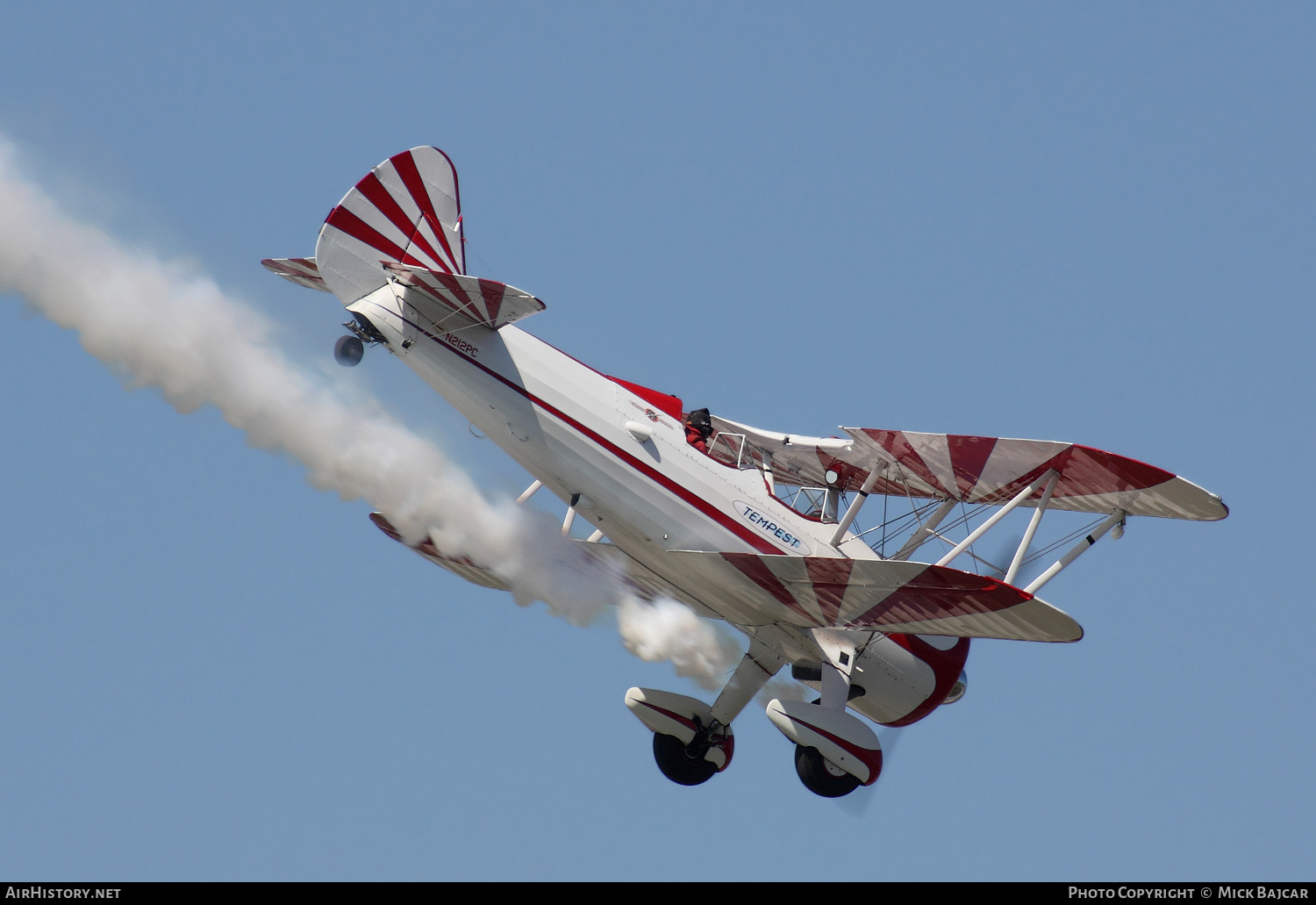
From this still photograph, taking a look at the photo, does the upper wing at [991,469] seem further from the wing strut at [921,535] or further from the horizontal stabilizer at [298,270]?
the horizontal stabilizer at [298,270]

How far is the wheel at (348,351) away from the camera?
15906mm

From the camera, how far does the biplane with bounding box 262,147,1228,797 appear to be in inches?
645

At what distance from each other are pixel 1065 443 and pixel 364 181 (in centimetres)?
797

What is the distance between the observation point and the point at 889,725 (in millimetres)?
19156

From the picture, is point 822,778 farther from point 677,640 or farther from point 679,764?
point 677,640

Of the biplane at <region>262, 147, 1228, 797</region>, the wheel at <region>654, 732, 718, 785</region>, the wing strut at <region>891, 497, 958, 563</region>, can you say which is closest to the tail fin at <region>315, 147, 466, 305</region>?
the biplane at <region>262, 147, 1228, 797</region>

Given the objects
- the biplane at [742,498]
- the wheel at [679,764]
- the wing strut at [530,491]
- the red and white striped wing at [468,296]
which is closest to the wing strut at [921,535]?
the biplane at [742,498]

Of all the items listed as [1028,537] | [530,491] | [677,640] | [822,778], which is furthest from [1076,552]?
[530,491]

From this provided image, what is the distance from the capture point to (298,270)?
16.9 m

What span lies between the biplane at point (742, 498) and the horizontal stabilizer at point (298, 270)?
0.08 feet

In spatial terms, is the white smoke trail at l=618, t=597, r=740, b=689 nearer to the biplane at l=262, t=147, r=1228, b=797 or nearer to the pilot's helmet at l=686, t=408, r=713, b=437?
the biplane at l=262, t=147, r=1228, b=797

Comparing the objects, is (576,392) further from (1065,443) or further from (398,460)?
(1065,443)
